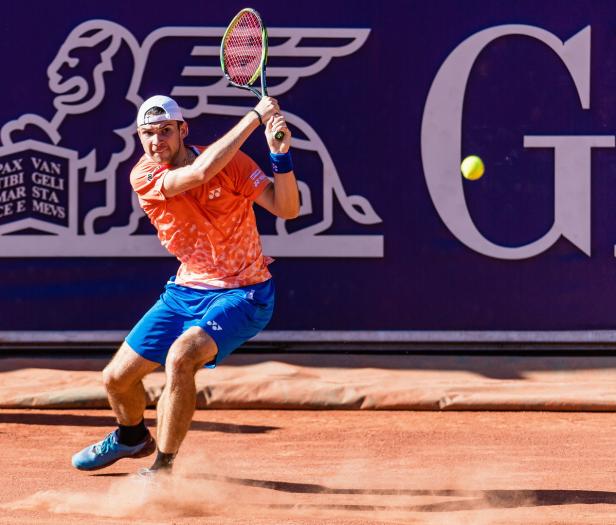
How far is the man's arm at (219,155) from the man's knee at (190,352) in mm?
555

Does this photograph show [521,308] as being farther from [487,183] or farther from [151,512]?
[151,512]

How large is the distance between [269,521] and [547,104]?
3.99 m

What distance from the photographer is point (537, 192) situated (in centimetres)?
742

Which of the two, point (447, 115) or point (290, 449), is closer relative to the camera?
point (290, 449)

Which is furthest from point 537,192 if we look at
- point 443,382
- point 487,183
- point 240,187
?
point 240,187

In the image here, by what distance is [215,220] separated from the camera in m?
4.83

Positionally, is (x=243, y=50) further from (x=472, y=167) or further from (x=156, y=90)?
(x=156, y=90)

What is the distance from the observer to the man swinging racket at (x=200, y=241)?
468cm

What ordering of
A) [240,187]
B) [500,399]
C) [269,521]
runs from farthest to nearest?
[500,399] → [240,187] → [269,521]

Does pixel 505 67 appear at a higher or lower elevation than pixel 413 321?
higher

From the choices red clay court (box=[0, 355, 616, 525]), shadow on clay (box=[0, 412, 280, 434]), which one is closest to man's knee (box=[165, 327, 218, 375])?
red clay court (box=[0, 355, 616, 525])

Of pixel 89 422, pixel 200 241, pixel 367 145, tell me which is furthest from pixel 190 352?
pixel 367 145

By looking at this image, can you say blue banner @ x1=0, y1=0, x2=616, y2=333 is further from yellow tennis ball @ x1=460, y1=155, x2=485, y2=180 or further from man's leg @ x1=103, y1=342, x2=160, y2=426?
man's leg @ x1=103, y1=342, x2=160, y2=426

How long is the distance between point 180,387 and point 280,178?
88 centimetres
